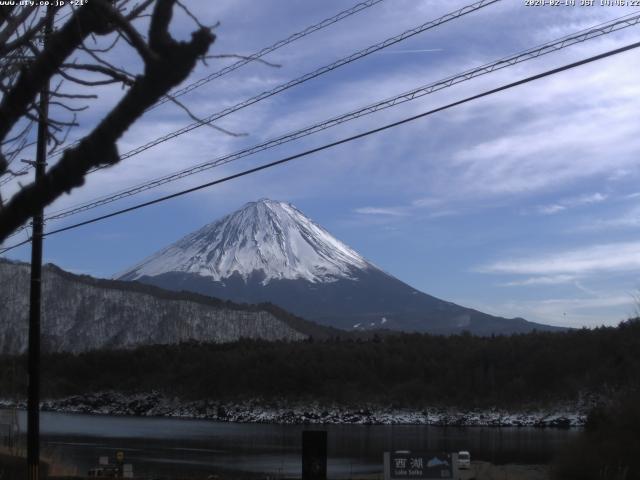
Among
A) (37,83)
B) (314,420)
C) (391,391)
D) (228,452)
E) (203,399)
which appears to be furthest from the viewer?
(203,399)

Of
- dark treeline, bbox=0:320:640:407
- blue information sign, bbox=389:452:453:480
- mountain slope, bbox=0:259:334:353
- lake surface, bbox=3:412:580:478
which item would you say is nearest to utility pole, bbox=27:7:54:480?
blue information sign, bbox=389:452:453:480

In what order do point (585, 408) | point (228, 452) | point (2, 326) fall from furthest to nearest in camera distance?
1. point (2, 326)
2. point (585, 408)
3. point (228, 452)

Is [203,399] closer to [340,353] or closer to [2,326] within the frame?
[340,353]

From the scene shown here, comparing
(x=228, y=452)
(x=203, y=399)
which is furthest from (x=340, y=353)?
(x=228, y=452)

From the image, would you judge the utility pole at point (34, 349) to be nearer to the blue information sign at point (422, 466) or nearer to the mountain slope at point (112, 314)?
the blue information sign at point (422, 466)

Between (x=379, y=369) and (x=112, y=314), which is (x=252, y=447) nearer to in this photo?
(x=379, y=369)

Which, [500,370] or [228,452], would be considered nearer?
[228,452]

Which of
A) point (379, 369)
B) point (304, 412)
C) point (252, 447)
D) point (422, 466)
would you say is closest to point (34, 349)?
point (422, 466)
